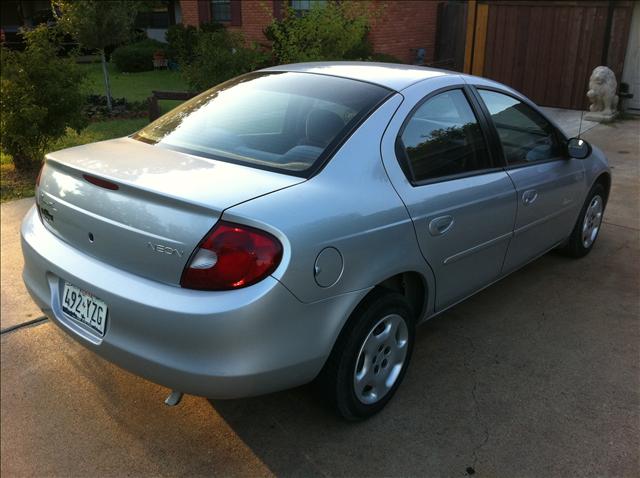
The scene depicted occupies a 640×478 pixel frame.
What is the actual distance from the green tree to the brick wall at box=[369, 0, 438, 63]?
6092 mm

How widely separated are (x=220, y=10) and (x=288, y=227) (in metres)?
17.4

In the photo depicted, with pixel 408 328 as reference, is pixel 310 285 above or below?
above

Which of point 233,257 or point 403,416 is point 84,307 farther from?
point 403,416

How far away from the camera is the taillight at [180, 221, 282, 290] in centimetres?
218

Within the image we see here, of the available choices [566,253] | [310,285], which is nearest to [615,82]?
[566,253]

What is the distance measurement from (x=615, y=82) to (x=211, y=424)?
1047 centimetres

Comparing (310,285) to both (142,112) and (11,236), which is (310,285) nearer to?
(11,236)

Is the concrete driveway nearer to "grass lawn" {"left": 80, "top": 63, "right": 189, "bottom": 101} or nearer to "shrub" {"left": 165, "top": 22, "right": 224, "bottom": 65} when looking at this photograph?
"grass lawn" {"left": 80, "top": 63, "right": 189, "bottom": 101}

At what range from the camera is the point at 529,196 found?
142 inches

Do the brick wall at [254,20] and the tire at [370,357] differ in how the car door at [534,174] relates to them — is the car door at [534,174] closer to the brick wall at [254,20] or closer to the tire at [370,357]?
the tire at [370,357]

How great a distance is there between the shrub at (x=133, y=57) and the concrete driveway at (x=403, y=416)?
1596 cm

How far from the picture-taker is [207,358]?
221 cm

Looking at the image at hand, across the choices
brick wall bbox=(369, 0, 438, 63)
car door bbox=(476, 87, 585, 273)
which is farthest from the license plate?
brick wall bbox=(369, 0, 438, 63)

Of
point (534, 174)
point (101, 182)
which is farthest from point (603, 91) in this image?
point (101, 182)
